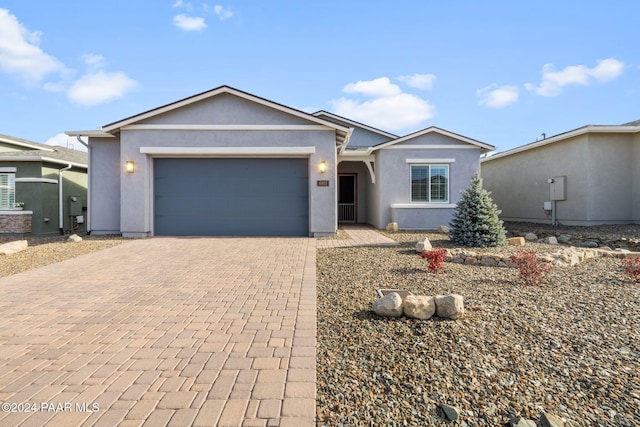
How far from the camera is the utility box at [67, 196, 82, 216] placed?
1407 cm

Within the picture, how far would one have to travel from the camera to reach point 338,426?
201cm

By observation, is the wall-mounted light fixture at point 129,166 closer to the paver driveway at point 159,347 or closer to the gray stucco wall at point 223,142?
the gray stucco wall at point 223,142

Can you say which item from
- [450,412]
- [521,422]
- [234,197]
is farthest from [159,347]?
[234,197]

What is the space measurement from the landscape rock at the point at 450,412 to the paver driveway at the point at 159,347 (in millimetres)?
860

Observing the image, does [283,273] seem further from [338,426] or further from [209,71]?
[209,71]

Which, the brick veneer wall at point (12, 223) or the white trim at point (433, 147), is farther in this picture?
the white trim at point (433, 147)

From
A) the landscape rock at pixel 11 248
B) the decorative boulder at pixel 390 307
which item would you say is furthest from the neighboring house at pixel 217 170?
the decorative boulder at pixel 390 307

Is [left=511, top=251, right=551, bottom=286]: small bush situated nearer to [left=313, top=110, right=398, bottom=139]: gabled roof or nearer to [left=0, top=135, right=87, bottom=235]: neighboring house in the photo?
[left=313, top=110, right=398, bottom=139]: gabled roof

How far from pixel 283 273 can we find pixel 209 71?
10.00 metres

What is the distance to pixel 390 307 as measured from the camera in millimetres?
3645

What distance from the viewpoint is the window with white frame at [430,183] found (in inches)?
522

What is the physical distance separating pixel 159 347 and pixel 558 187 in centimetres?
1554

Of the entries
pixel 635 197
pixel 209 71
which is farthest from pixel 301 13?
pixel 635 197

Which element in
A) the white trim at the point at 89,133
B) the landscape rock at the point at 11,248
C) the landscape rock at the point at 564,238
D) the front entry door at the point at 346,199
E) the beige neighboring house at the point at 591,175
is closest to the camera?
the landscape rock at the point at 11,248
